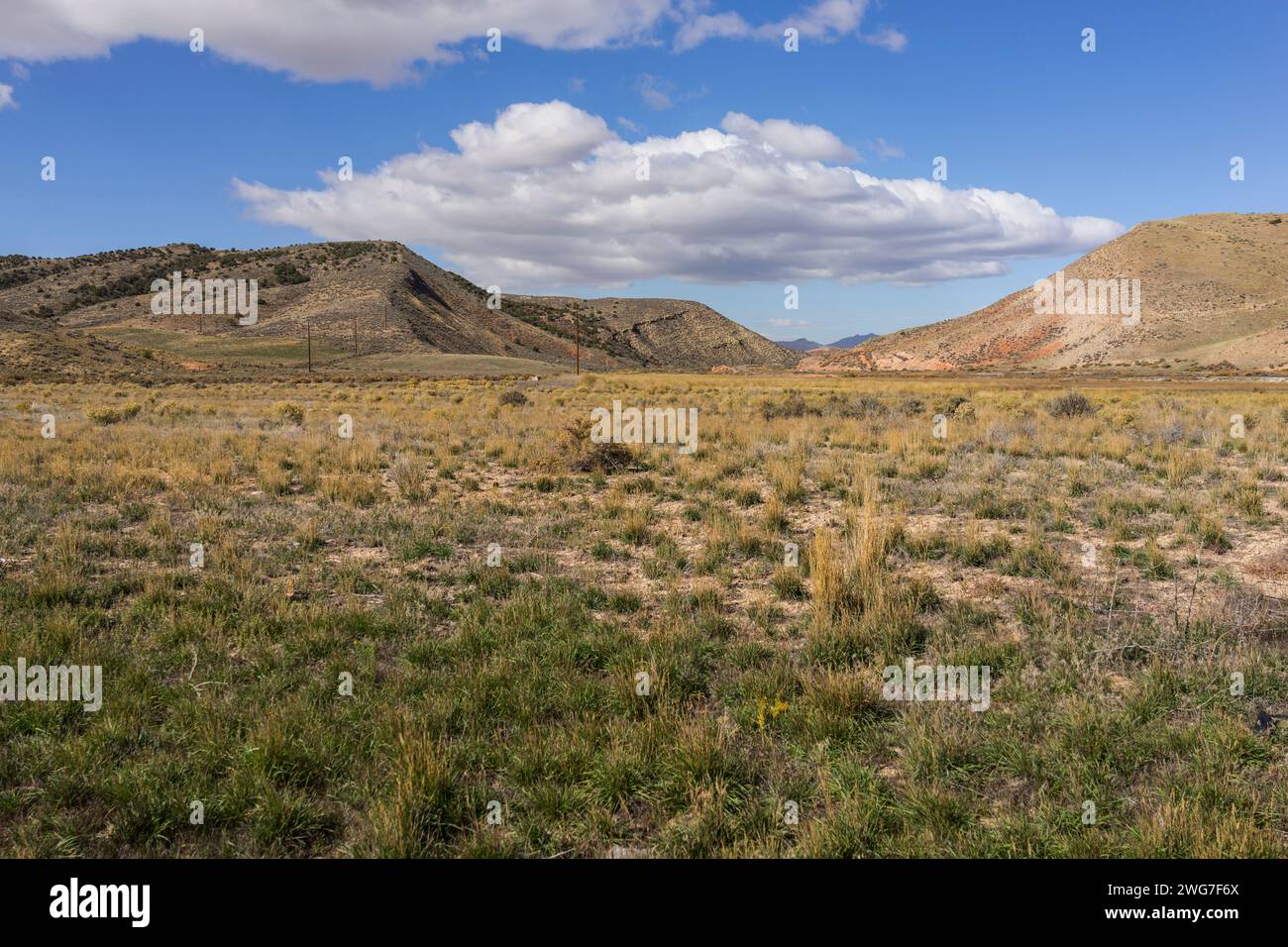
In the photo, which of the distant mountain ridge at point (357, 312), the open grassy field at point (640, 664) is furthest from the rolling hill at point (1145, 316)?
the open grassy field at point (640, 664)

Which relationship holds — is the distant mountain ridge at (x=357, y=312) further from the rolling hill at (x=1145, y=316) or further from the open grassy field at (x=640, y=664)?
the open grassy field at (x=640, y=664)

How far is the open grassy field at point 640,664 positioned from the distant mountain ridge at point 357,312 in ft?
262

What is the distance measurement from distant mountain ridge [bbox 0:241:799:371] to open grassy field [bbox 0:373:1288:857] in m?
79.9

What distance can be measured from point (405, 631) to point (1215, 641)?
6.54 metres

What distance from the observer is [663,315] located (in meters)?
158

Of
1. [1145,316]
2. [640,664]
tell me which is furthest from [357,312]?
[1145,316]

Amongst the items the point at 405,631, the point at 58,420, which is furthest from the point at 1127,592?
the point at 58,420

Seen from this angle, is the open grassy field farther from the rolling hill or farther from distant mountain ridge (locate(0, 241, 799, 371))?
distant mountain ridge (locate(0, 241, 799, 371))

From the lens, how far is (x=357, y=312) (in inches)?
3959

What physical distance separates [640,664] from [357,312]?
352ft

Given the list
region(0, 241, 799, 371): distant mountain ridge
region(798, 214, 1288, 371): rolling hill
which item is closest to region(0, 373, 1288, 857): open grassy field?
region(798, 214, 1288, 371): rolling hill

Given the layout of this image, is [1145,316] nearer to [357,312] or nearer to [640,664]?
[357,312]

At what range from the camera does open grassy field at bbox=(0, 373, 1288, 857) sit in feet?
11.4
